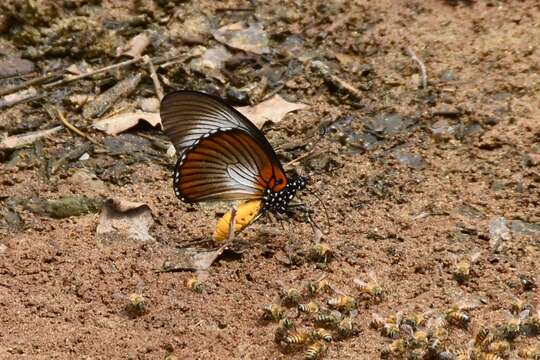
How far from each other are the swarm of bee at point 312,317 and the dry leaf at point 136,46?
265 centimetres

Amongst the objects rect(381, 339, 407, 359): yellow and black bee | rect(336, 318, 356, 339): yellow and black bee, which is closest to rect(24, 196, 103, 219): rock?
rect(336, 318, 356, 339): yellow and black bee

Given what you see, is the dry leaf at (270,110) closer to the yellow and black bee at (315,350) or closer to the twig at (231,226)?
the twig at (231,226)

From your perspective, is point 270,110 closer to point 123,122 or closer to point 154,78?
point 154,78

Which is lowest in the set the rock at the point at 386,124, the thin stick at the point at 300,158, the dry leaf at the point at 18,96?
the dry leaf at the point at 18,96

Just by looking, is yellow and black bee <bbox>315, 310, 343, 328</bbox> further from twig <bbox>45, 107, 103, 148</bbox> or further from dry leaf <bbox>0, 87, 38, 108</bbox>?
dry leaf <bbox>0, 87, 38, 108</bbox>

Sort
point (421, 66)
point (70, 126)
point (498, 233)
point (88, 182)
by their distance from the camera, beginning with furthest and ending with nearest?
point (421, 66) < point (70, 126) < point (88, 182) < point (498, 233)

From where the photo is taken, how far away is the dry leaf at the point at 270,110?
19.9 ft

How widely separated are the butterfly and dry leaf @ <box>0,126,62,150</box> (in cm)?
109

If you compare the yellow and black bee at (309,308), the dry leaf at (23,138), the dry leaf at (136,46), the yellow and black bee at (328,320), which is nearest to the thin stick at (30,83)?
the dry leaf at (23,138)

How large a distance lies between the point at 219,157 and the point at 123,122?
100 centimetres

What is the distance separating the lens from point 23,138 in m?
5.87

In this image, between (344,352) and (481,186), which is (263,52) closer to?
(481,186)

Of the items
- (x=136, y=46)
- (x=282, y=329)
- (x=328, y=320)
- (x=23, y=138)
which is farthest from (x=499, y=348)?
(x=136, y=46)

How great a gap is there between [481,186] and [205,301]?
202cm
